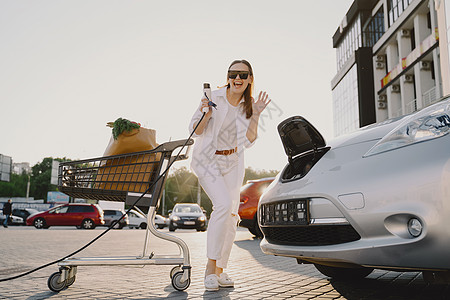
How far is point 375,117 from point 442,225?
35492mm

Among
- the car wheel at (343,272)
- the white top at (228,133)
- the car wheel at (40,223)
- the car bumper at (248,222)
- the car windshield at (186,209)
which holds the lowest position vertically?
the car wheel at (40,223)

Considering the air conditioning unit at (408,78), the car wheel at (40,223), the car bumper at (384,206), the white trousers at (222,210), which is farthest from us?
the air conditioning unit at (408,78)

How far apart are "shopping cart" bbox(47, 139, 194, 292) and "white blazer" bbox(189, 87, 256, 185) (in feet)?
0.50

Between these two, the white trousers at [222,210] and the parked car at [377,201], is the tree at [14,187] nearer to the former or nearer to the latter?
the white trousers at [222,210]

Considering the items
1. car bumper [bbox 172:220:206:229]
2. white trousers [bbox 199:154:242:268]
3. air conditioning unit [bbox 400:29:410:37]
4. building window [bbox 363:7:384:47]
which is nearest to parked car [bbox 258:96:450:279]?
white trousers [bbox 199:154:242:268]

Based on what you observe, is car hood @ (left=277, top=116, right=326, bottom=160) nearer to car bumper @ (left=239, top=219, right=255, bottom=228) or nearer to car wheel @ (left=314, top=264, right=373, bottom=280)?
car wheel @ (left=314, top=264, right=373, bottom=280)

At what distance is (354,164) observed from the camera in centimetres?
264

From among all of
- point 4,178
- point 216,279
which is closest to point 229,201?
point 216,279

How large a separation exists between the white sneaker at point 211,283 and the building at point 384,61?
82.5 feet

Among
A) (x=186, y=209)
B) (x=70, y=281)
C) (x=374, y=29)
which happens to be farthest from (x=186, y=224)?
(x=374, y=29)

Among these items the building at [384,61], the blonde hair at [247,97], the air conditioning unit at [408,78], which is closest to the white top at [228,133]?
the blonde hair at [247,97]

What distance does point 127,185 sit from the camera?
3.69 meters

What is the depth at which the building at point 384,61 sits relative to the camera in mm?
28047

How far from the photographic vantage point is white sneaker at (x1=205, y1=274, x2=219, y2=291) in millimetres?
3582
